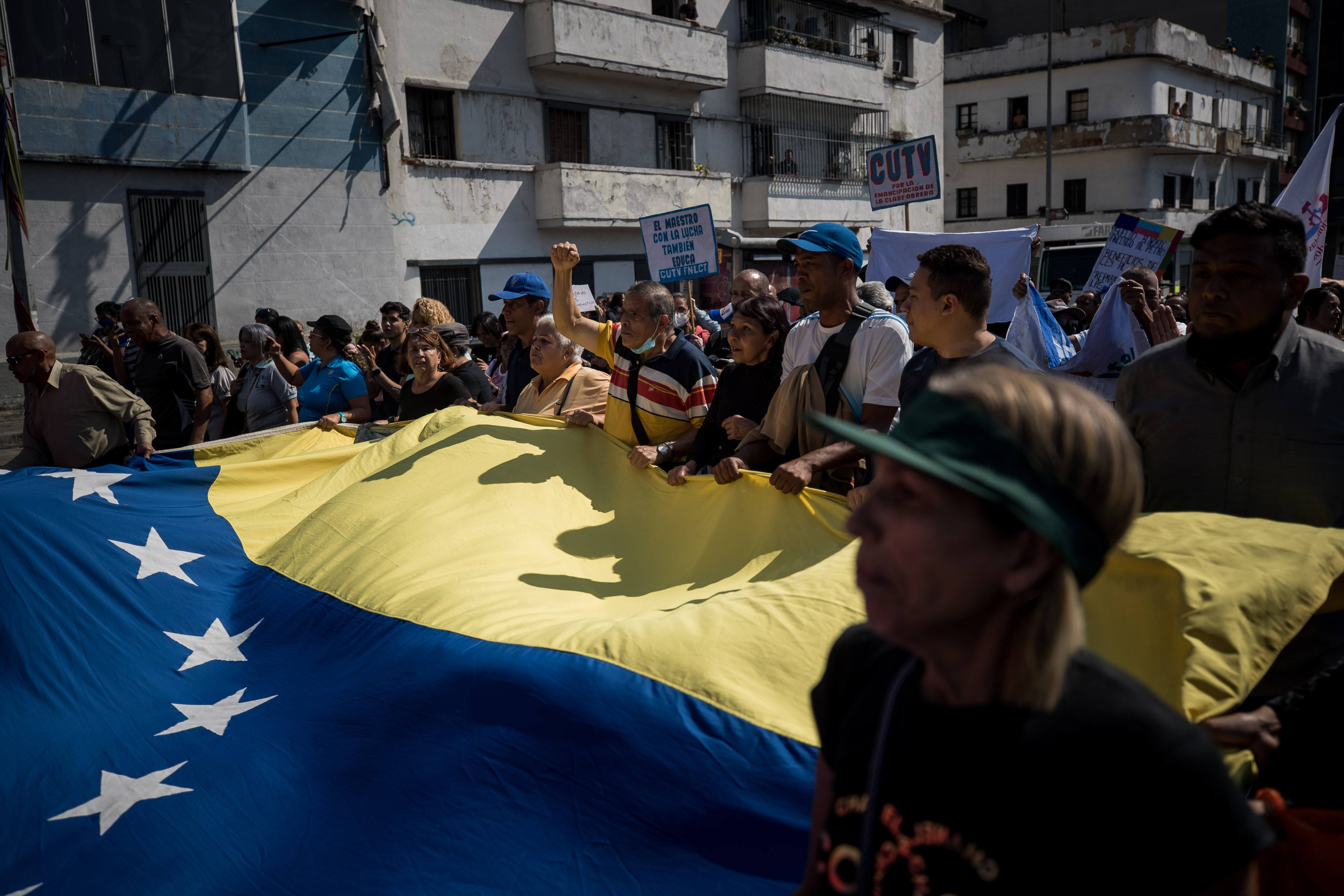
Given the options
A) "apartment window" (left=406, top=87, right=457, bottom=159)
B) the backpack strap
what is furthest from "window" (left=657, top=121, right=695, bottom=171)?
the backpack strap

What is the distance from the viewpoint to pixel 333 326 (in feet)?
23.4

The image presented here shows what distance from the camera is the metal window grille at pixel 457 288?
2105cm

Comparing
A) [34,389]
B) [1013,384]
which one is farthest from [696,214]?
[1013,384]

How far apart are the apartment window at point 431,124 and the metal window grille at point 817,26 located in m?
10.2

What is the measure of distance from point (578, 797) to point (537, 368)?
3615mm

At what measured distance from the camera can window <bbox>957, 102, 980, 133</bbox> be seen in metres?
41.5

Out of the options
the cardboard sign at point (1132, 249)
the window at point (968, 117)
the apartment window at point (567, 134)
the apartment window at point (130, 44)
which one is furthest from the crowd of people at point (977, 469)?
the window at point (968, 117)

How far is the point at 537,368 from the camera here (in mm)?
5973

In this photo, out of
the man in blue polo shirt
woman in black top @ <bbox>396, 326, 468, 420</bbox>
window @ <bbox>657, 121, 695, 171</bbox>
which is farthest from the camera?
window @ <bbox>657, 121, 695, 171</bbox>

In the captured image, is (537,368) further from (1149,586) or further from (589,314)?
(589,314)

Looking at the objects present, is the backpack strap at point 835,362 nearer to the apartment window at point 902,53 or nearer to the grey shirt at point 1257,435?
the grey shirt at point 1257,435

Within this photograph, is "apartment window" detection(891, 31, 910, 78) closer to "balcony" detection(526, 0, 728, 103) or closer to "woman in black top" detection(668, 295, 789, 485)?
"balcony" detection(526, 0, 728, 103)

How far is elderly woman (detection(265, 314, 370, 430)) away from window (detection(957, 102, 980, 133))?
3854cm

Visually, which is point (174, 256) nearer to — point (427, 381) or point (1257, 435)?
point (427, 381)
